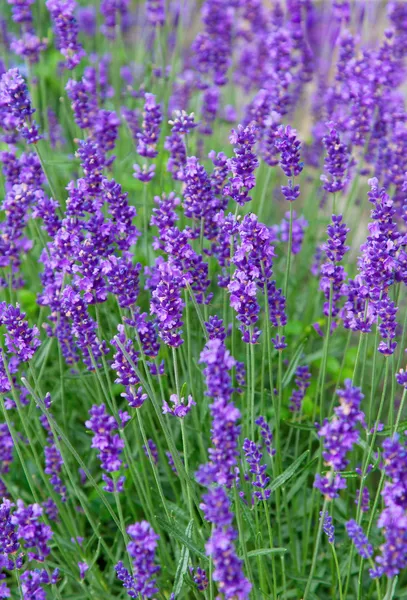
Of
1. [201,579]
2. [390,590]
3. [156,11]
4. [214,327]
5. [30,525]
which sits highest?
[156,11]

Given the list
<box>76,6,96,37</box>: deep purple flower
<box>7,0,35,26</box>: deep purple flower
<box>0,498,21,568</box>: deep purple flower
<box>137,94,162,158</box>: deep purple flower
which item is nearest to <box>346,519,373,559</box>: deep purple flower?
<box>0,498,21,568</box>: deep purple flower

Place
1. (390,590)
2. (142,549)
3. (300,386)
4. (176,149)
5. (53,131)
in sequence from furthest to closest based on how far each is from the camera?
(53,131), (176,149), (300,386), (390,590), (142,549)

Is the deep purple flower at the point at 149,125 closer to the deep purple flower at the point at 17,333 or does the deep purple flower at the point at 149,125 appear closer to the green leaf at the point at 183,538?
the deep purple flower at the point at 17,333

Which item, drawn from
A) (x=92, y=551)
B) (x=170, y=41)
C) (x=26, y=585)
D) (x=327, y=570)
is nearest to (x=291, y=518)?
(x=327, y=570)

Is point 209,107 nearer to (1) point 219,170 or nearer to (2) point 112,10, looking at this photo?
(2) point 112,10

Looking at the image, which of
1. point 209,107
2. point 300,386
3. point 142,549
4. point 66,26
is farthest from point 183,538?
point 209,107

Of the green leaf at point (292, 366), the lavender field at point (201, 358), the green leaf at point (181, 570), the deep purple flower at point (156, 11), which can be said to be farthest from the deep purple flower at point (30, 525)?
the deep purple flower at point (156, 11)

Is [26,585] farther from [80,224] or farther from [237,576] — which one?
[80,224]
